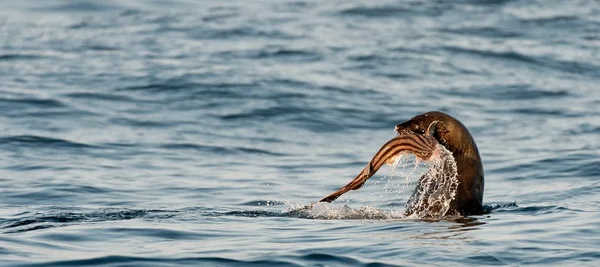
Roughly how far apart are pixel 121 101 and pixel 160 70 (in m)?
2.21

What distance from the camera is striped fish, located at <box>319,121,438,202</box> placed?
31.8ft

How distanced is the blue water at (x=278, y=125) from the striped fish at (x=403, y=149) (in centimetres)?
39

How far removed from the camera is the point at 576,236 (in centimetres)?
917

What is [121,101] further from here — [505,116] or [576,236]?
[576,236]

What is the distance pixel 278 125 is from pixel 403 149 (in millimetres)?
7807

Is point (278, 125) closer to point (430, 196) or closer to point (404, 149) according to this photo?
point (430, 196)

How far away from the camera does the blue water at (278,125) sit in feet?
29.4

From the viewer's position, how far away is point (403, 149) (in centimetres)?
977

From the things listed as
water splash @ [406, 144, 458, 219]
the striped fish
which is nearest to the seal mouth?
the striped fish

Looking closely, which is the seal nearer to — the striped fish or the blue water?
the striped fish

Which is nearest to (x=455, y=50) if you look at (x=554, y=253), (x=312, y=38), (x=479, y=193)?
(x=312, y=38)

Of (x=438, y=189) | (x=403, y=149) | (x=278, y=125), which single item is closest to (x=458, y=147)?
(x=438, y=189)

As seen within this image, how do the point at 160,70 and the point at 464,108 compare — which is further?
the point at 160,70

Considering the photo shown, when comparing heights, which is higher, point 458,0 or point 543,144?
point 458,0
